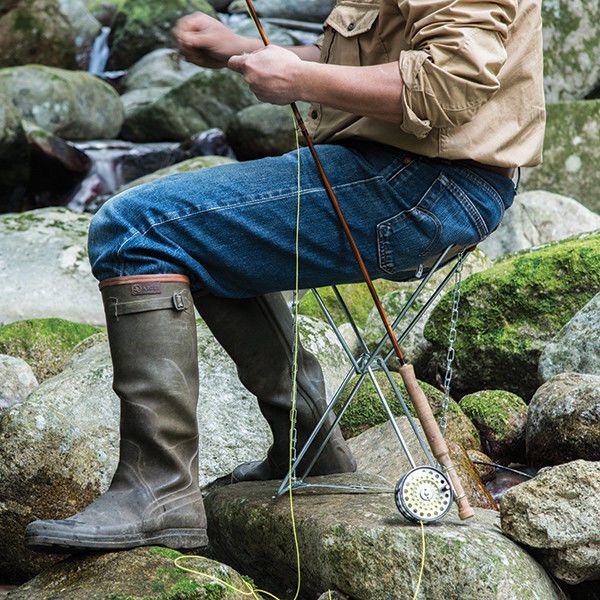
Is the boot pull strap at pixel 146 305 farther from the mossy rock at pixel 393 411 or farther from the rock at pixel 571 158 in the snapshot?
the rock at pixel 571 158

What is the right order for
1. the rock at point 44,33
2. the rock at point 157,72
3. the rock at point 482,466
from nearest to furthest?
the rock at point 482,466 < the rock at point 44,33 < the rock at point 157,72

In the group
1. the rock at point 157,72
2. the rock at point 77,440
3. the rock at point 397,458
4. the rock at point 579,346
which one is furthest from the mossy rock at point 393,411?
the rock at point 157,72

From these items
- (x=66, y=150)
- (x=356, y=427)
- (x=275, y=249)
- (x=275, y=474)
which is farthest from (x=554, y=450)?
(x=66, y=150)

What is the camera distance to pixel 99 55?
1908 cm

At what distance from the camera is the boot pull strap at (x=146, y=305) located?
311 cm

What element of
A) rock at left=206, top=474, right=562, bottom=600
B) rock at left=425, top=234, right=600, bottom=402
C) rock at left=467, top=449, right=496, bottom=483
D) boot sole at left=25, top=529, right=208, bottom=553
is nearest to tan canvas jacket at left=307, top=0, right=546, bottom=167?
rock at left=206, top=474, right=562, bottom=600

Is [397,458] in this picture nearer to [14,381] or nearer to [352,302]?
[14,381]

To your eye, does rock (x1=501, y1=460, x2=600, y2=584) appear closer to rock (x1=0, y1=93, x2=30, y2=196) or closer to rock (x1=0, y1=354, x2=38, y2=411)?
rock (x1=0, y1=354, x2=38, y2=411)

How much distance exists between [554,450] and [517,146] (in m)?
1.94

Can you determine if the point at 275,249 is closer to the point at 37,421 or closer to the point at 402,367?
the point at 402,367

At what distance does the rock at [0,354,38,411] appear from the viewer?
576cm

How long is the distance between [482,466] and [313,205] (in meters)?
2.25

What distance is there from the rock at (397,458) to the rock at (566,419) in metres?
0.35

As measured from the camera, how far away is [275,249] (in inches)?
127
